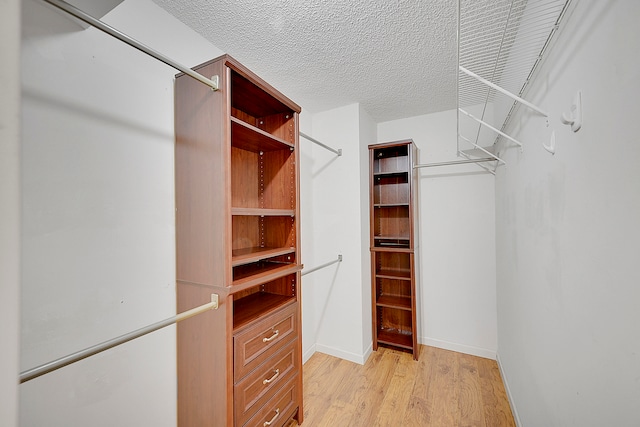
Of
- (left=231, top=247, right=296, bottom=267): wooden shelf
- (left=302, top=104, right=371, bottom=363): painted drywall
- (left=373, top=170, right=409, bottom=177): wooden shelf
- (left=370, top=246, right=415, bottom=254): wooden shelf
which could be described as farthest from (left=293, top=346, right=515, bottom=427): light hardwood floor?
(left=373, top=170, right=409, bottom=177): wooden shelf

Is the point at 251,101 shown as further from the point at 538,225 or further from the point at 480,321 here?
the point at 480,321

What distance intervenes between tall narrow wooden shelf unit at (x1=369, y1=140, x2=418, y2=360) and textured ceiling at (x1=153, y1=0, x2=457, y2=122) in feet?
2.25

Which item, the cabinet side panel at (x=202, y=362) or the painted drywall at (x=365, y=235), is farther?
the painted drywall at (x=365, y=235)

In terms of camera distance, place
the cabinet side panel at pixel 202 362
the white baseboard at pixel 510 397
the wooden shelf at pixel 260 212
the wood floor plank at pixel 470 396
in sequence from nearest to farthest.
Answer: the cabinet side panel at pixel 202 362, the wooden shelf at pixel 260 212, the white baseboard at pixel 510 397, the wood floor plank at pixel 470 396

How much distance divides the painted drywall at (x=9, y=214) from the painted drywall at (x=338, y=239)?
229 centimetres

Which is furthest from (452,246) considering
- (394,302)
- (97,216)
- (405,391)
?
(97,216)

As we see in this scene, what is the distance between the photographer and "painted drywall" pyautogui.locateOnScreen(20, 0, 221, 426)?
939 mm

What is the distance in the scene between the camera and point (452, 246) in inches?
107

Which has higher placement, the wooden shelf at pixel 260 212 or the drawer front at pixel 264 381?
the wooden shelf at pixel 260 212

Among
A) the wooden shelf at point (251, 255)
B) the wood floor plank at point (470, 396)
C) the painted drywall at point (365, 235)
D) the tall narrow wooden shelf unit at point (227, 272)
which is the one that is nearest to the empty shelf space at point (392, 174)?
the painted drywall at point (365, 235)

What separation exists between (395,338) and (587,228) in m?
2.33

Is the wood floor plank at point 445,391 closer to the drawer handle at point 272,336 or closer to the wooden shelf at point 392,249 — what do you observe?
the wooden shelf at point 392,249

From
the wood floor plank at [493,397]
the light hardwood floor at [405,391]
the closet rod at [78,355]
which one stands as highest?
the closet rod at [78,355]

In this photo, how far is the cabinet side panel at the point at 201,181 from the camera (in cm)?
121
